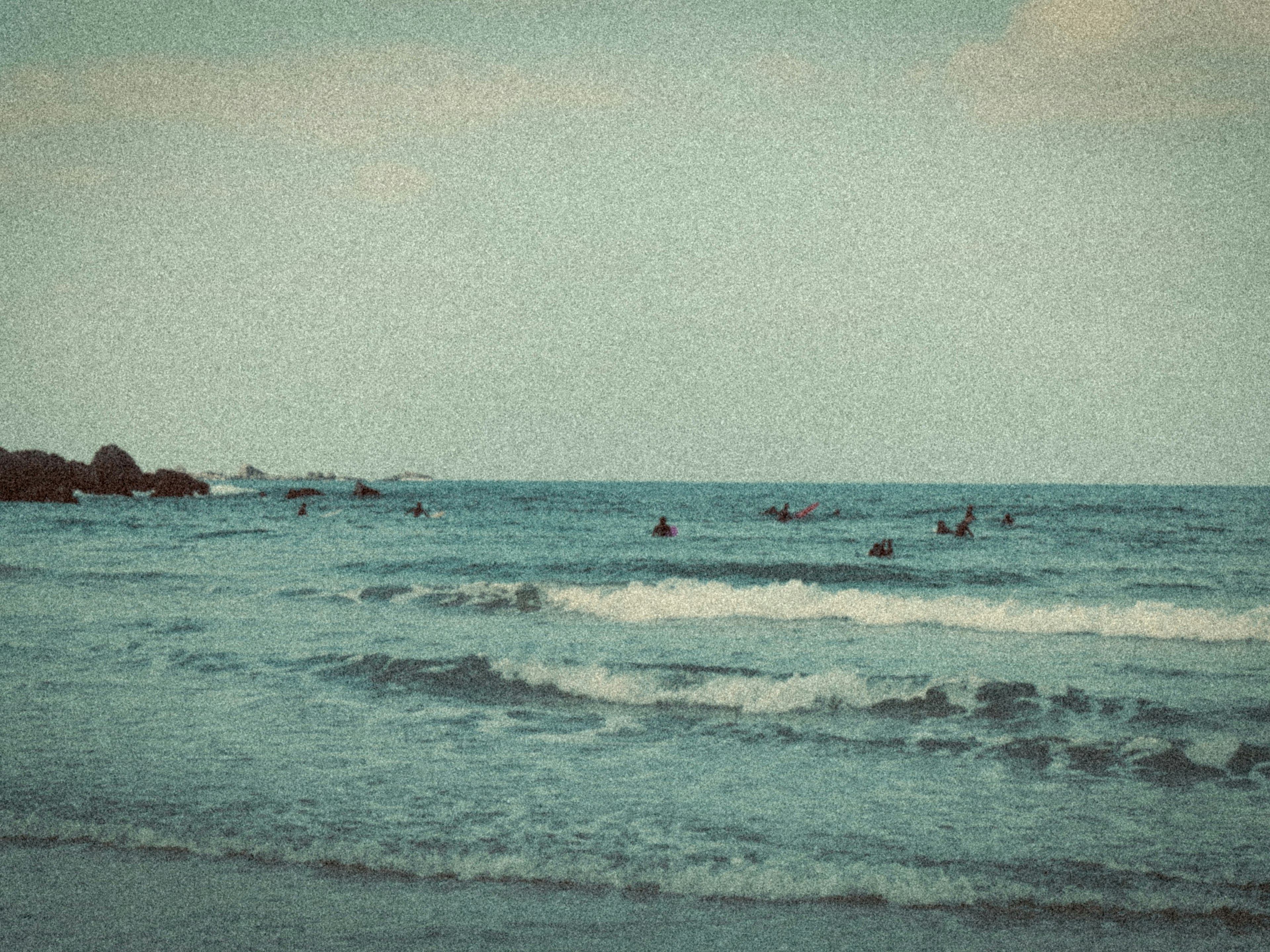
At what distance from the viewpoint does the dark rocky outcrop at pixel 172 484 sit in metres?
99.4

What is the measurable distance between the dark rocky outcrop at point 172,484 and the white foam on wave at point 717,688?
9832cm

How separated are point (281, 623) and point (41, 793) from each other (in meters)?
10.6

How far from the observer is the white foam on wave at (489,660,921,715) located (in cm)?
1180

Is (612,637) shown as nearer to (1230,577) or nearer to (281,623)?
(281,623)

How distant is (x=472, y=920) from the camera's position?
5719 millimetres

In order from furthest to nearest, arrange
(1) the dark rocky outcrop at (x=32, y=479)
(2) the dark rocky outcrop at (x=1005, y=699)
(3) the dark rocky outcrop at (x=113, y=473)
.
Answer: (3) the dark rocky outcrop at (x=113, y=473) → (1) the dark rocky outcrop at (x=32, y=479) → (2) the dark rocky outcrop at (x=1005, y=699)

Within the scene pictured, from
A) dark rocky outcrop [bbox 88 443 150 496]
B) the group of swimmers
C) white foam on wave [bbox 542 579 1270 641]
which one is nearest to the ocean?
white foam on wave [bbox 542 579 1270 641]

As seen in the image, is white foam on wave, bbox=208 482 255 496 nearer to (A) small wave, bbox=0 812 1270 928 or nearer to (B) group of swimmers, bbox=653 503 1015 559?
(B) group of swimmers, bbox=653 503 1015 559

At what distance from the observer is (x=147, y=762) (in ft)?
29.2

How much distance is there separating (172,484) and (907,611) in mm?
96428

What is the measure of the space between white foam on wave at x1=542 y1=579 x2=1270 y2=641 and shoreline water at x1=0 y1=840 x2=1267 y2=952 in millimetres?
13426

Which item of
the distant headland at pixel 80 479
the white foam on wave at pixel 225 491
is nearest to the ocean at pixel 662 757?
the distant headland at pixel 80 479

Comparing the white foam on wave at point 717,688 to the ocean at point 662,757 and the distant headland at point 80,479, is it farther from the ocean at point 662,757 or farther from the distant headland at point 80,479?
the distant headland at point 80,479

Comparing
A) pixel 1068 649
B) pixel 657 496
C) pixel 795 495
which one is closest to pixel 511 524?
pixel 1068 649
